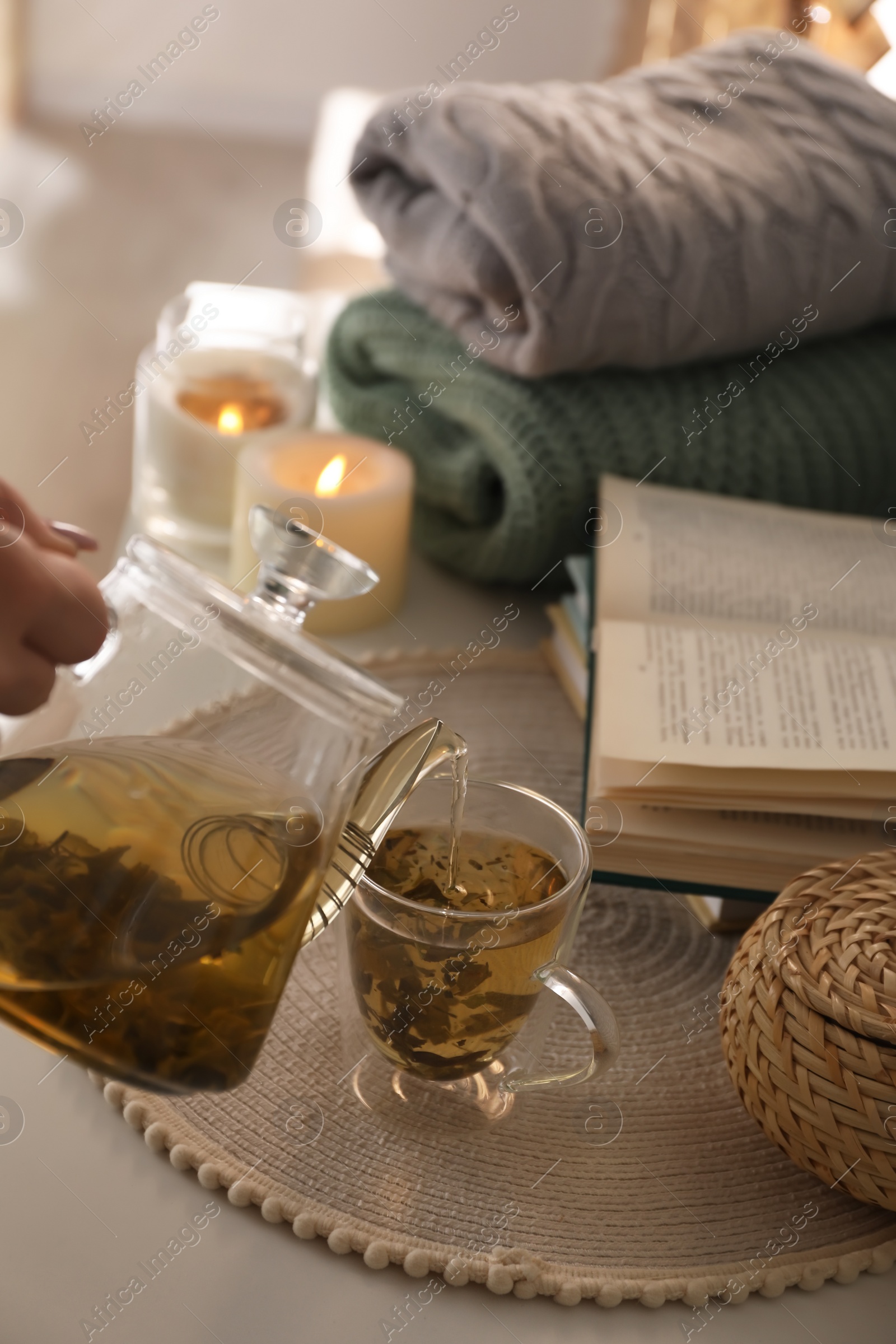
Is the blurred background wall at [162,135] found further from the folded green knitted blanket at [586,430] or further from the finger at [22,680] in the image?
the finger at [22,680]

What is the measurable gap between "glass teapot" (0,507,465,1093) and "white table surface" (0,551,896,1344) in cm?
6

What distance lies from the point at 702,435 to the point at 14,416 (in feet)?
2.03

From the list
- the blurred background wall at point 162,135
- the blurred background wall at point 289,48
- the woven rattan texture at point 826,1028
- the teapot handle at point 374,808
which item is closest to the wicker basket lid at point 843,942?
the woven rattan texture at point 826,1028

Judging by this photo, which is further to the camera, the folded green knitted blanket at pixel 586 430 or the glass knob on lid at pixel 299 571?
the folded green knitted blanket at pixel 586 430

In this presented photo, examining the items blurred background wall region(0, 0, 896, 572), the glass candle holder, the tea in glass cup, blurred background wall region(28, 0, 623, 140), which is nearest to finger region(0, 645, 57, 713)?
the tea in glass cup

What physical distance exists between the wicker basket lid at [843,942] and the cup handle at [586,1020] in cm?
5

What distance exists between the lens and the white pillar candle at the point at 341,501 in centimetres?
65

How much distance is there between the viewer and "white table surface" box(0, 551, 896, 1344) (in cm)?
36

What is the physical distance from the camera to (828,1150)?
0.38 meters

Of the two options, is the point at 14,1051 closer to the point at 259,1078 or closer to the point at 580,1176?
the point at 259,1078

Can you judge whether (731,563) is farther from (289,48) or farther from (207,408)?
(289,48)

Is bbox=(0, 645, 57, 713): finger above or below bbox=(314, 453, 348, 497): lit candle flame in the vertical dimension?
above

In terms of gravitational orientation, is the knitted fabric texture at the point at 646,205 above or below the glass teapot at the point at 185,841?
below

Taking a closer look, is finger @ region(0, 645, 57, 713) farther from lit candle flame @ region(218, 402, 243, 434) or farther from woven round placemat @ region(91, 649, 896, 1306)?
lit candle flame @ region(218, 402, 243, 434)
